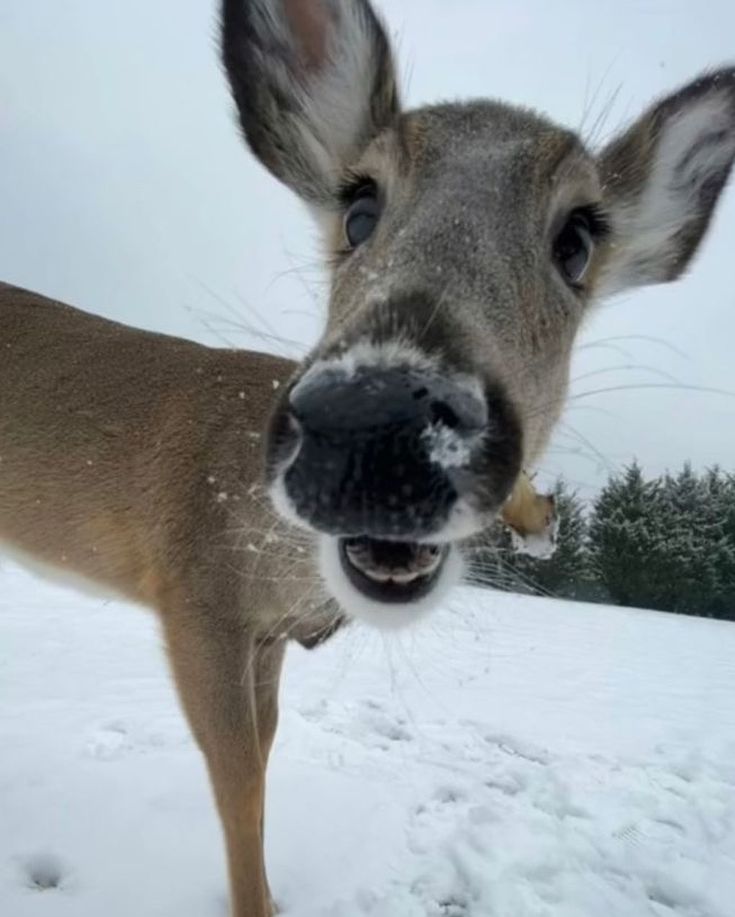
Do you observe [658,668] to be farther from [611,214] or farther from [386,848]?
[611,214]

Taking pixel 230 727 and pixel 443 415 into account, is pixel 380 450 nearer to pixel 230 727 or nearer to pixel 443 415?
pixel 443 415

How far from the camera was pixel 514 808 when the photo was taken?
4.80 m

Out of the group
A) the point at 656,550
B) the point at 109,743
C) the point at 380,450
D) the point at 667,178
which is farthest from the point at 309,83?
the point at 656,550

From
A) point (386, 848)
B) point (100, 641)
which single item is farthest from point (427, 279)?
point (100, 641)

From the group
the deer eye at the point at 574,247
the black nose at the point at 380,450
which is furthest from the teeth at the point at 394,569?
the deer eye at the point at 574,247

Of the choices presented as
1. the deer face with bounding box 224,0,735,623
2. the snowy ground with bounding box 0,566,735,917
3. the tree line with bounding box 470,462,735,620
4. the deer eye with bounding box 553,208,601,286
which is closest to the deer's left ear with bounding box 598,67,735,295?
the deer face with bounding box 224,0,735,623

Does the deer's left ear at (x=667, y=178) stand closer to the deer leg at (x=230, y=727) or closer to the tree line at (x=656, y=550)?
→ the deer leg at (x=230, y=727)

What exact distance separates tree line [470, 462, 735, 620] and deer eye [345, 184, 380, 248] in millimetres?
20124

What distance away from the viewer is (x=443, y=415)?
5.45 ft

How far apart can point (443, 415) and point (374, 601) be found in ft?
1.87

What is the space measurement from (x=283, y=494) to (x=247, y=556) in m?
1.88

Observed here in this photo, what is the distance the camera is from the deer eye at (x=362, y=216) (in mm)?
3153

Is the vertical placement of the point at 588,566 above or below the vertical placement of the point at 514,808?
above

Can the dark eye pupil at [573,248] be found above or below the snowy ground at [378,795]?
above
